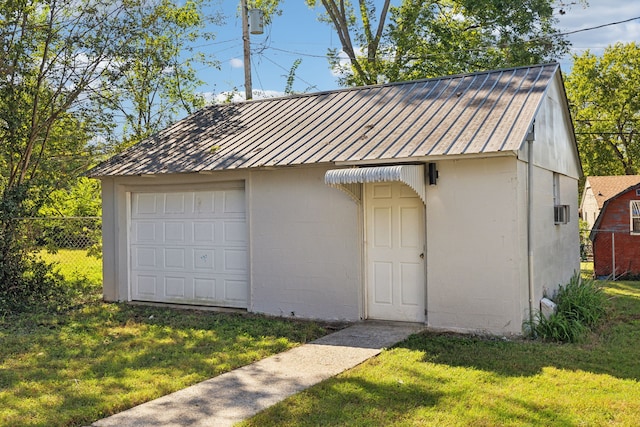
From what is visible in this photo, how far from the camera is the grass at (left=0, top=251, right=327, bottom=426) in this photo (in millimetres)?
5074

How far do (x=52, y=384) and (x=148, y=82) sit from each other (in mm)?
14927

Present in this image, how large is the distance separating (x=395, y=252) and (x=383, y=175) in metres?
1.53

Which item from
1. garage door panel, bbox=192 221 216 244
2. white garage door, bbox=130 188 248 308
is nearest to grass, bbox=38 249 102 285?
white garage door, bbox=130 188 248 308

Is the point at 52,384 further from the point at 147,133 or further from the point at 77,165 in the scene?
the point at 147,133

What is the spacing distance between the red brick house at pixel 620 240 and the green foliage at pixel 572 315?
733 cm

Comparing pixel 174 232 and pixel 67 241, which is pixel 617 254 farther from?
pixel 67 241

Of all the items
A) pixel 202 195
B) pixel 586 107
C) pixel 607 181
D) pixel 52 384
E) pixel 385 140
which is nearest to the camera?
pixel 52 384

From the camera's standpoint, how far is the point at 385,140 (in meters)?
8.50

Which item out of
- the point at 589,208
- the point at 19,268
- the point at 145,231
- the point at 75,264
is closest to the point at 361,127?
the point at 145,231

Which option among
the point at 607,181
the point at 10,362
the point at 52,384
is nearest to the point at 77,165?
the point at 10,362

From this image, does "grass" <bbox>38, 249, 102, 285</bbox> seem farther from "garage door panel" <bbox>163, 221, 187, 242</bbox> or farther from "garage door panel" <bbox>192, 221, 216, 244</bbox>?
"garage door panel" <bbox>192, 221, 216, 244</bbox>

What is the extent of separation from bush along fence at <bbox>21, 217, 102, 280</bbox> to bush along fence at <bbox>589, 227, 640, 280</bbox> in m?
13.8

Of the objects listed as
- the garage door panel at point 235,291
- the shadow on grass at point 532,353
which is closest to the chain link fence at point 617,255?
the shadow on grass at point 532,353

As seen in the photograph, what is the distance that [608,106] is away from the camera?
108 ft
